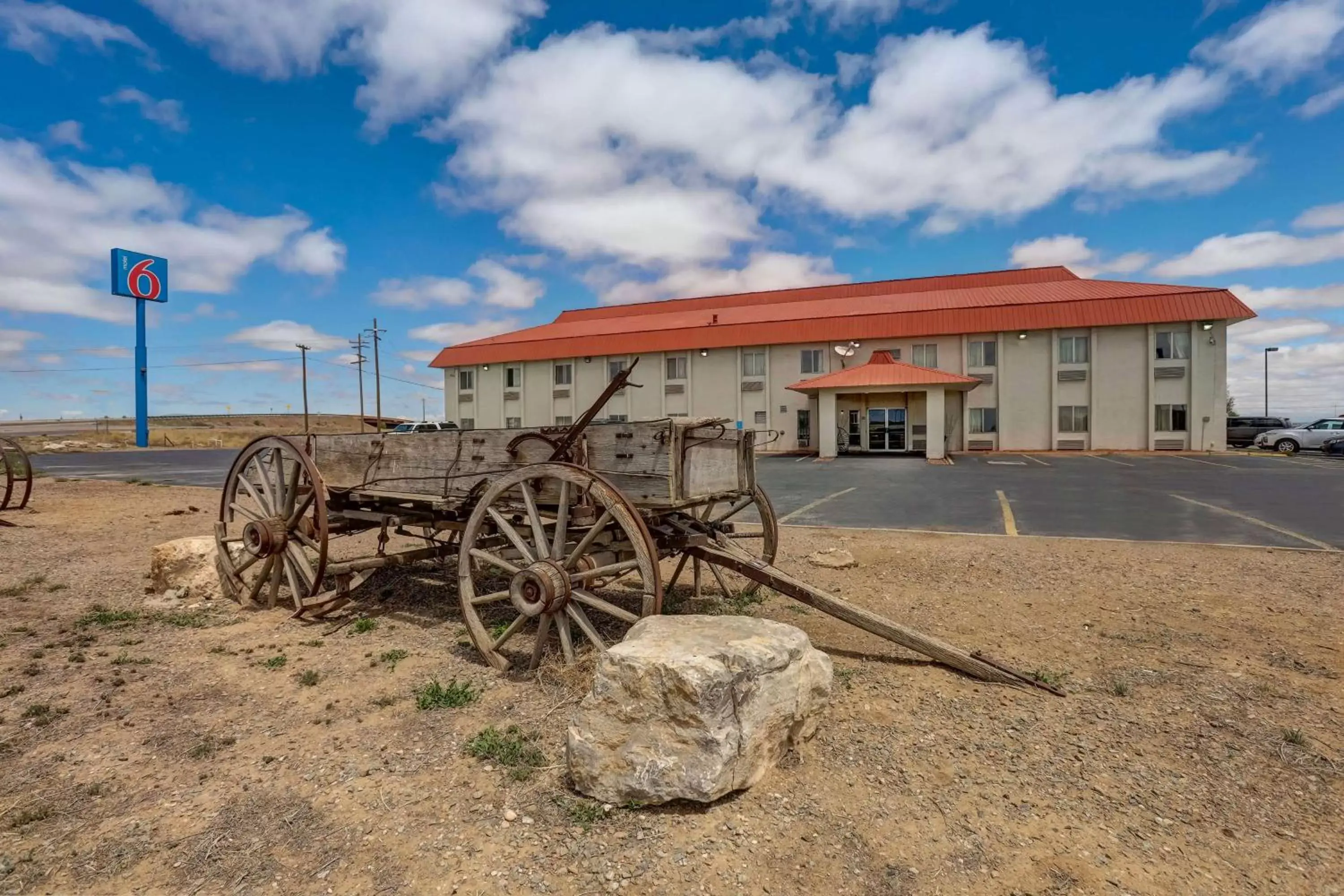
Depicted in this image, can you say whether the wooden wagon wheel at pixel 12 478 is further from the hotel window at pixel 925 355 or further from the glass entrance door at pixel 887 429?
the hotel window at pixel 925 355

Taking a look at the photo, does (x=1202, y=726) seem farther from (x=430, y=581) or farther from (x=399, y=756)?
(x=430, y=581)

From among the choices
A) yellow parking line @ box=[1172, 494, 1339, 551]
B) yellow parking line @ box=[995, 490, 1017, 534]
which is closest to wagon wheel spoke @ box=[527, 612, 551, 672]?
yellow parking line @ box=[995, 490, 1017, 534]

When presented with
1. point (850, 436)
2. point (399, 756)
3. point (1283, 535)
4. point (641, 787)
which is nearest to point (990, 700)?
point (641, 787)

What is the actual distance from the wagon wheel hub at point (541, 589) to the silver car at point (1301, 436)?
35.0 m

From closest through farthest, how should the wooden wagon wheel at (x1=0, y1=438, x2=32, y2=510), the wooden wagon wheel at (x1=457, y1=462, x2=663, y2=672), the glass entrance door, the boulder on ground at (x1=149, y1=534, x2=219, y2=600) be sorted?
the wooden wagon wheel at (x1=457, y1=462, x2=663, y2=672) → the boulder on ground at (x1=149, y1=534, x2=219, y2=600) → the wooden wagon wheel at (x1=0, y1=438, x2=32, y2=510) → the glass entrance door

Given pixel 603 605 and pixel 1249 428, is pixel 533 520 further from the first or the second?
pixel 1249 428

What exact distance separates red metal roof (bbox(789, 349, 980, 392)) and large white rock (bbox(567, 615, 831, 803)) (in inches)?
960

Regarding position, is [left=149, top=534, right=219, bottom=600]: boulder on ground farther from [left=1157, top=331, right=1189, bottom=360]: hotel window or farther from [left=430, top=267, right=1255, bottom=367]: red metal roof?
[left=1157, top=331, right=1189, bottom=360]: hotel window

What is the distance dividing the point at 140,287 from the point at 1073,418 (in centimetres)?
4853

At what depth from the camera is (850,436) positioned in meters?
29.8

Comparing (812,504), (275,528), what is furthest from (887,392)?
(275,528)

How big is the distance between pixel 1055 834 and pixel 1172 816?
0.52m

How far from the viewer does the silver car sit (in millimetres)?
26781

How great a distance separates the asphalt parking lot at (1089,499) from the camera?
9250mm
